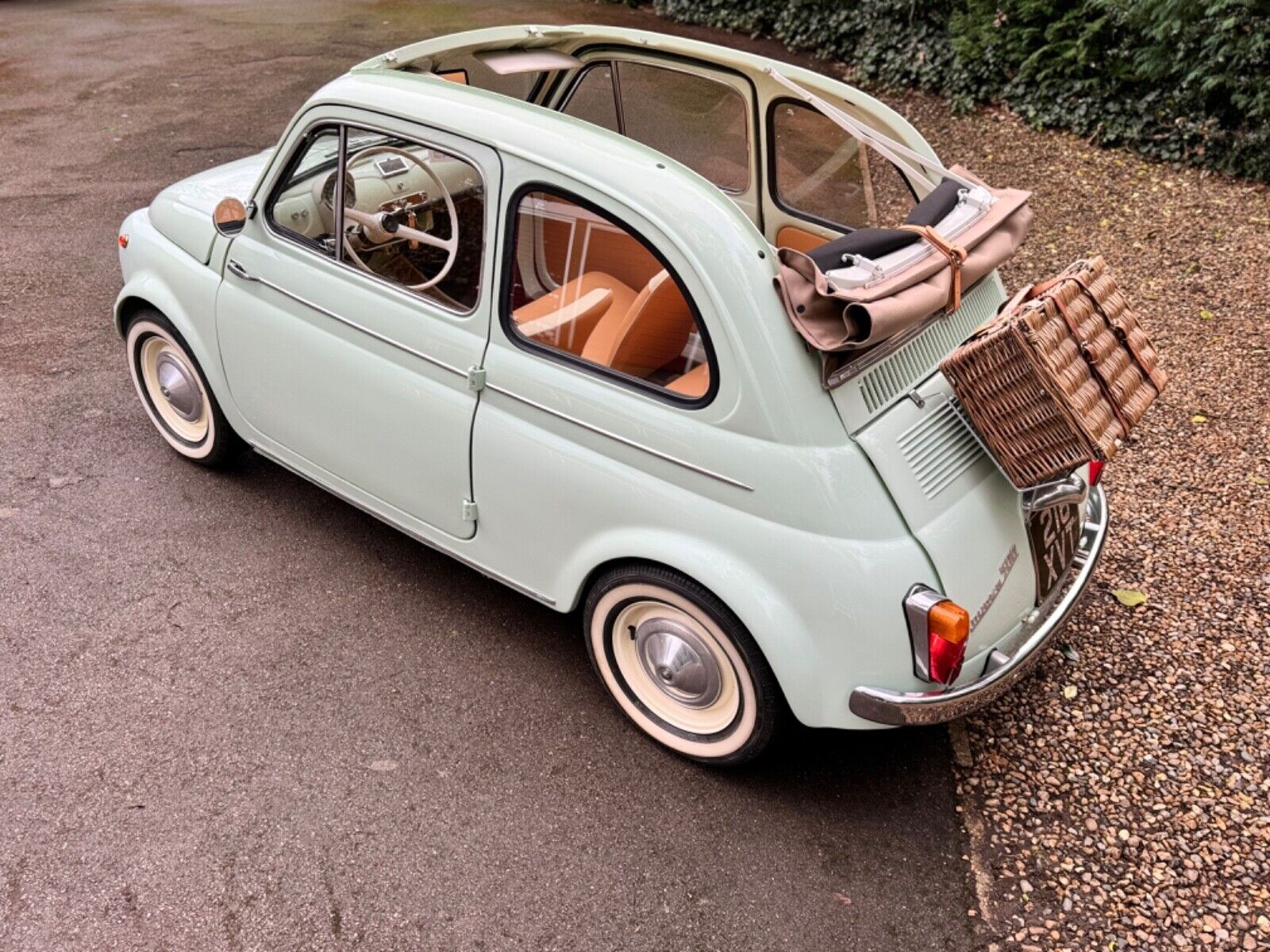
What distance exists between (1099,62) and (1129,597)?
5.48 m

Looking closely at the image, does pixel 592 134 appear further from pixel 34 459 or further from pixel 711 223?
pixel 34 459

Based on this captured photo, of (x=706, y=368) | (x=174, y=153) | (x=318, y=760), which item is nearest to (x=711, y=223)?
(x=706, y=368)

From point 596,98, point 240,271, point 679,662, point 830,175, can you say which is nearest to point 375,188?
point 240,271

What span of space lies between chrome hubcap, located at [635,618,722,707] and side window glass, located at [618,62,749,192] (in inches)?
70.4

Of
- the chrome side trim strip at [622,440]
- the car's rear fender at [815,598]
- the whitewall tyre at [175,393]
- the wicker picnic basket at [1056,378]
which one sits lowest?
the whitewall tyre at [175,393]

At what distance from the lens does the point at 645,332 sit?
11.0 feet

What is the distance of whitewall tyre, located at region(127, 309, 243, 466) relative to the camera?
15.1 feet

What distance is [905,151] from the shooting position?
12.8 feet

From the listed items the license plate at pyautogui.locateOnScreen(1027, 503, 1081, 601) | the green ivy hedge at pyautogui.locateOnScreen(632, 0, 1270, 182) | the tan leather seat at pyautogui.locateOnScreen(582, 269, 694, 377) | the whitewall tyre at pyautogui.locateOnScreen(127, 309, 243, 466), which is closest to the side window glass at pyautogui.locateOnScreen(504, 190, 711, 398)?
the tan leather seat at pyautogui.locateOnScreen(582, 269, 694, 377)

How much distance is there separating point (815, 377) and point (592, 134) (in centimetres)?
99

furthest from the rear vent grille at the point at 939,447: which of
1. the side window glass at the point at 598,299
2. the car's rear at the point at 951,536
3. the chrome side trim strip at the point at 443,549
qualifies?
the chrome side trim strip at the point at 443,549

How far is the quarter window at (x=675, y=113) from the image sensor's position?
166 inches

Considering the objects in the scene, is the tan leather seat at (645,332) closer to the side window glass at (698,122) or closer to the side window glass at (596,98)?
the side window glass at (698,122)

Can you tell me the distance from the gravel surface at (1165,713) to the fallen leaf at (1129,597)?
0.02 metres
